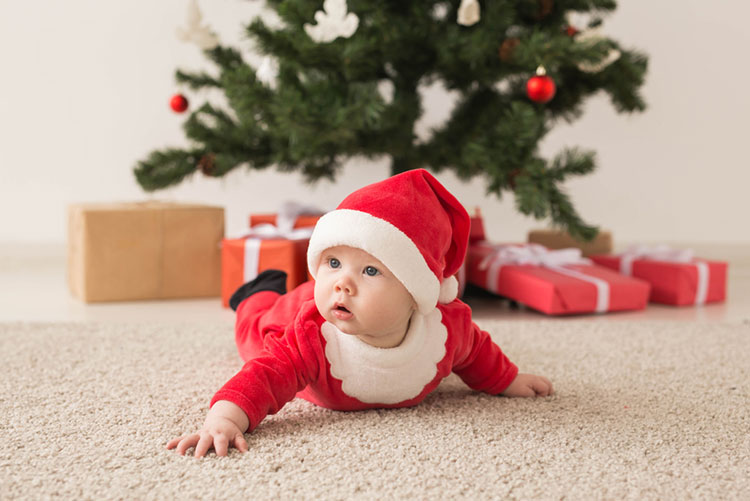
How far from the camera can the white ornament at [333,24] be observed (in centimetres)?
127

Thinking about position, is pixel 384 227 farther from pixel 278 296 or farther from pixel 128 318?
pixel 128 318

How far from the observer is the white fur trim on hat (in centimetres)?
73

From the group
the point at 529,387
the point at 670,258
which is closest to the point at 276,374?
the point at 529,387

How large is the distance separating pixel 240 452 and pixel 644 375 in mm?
636

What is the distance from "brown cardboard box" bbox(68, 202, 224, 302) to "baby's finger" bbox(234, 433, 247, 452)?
977 mm

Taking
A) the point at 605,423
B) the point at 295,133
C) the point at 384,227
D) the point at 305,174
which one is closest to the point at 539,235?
the point at 305,174

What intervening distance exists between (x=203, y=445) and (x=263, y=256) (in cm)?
83

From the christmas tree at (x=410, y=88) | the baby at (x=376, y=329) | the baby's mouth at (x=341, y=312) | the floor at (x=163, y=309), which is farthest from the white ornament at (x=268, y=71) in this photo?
the baby's mouth at (x=341, y=312)

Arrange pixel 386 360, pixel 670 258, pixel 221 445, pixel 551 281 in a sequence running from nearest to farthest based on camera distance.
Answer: pixel 221 445 → pixel 386 360 → pixel 551 281 → pixel 670 258

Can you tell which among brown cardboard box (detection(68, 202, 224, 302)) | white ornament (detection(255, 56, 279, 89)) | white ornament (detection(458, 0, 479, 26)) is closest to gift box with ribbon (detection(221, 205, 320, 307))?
brown cardboard box (detection(68, 202, 224, 302))

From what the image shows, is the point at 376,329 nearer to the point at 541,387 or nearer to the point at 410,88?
the point at 541,387

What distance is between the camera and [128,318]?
142 cm

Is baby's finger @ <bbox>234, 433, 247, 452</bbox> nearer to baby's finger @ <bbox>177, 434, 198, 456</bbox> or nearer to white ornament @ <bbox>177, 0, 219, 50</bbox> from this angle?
baby's finger @ <bbox>177, 434, 198, 456</bbox>

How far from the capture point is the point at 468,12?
4.44 feet
